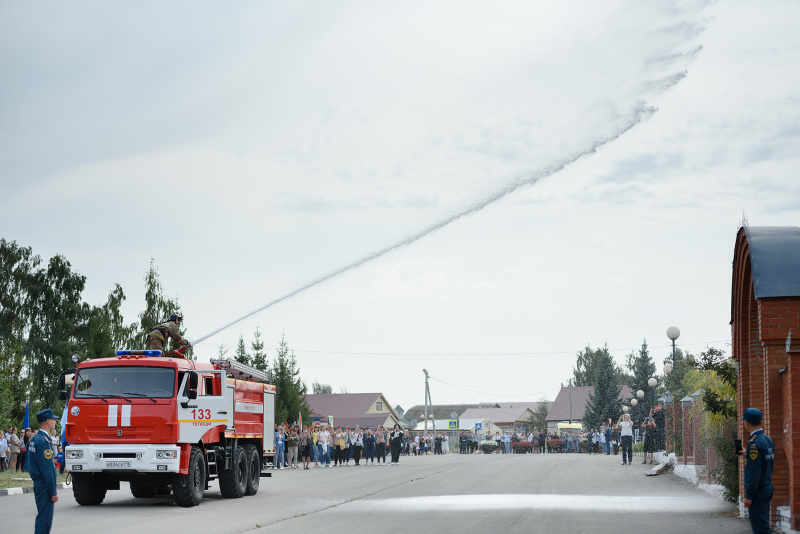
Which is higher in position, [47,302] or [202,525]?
[47,302]

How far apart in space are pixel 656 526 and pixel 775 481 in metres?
1.93

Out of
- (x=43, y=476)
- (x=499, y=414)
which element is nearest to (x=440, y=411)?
(x=499, y=414)

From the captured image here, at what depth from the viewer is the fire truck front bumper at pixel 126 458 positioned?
17.1m

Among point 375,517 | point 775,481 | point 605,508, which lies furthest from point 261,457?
point 775,481

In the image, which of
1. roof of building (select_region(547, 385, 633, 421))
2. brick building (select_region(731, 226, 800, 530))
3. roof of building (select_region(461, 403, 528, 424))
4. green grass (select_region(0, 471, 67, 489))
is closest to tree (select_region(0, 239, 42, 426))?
green grass (select_region(0, 471, 67, 489))

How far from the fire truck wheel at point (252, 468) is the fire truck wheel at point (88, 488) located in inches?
137

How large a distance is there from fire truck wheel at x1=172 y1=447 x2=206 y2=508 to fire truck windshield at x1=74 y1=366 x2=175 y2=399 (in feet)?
4.57

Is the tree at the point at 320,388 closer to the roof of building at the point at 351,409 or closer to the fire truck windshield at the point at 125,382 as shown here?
the roof of building at the point at 351,409

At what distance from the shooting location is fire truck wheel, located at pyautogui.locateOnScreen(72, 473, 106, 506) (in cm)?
1808

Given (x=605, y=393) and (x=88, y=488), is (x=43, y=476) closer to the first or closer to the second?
(x=88, y=488)

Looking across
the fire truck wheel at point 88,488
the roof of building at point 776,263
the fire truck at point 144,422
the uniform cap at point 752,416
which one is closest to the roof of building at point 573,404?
the fire truck at point 144,422

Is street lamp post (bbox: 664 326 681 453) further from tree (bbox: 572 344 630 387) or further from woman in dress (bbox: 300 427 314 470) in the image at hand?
tree (bbox: 572 344 630 387)

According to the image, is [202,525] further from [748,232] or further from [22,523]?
[748,232]

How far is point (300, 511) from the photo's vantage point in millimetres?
16859
